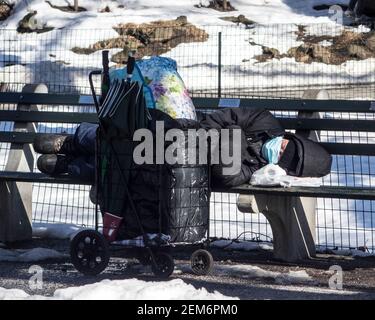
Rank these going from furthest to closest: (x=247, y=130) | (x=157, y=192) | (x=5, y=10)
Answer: (x=5, y=10) → (x=247, y=130) → (x=157, y=192)

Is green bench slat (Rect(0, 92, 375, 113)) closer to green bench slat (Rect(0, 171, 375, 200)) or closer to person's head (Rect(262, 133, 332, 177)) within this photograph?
person's head (Rect(262, 133, 332, 177))

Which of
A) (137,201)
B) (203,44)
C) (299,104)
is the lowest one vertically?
(137,201)

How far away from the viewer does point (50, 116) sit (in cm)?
859

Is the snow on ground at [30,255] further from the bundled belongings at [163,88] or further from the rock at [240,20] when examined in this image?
the rock at [240,20]

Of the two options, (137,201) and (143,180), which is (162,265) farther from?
(143,180)

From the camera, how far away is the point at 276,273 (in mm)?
7242

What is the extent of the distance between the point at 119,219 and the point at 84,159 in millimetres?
846

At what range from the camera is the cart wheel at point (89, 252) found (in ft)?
22.7

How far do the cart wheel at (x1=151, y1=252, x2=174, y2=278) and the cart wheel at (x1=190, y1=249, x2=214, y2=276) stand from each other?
7.0 inches

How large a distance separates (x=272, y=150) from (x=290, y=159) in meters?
0.16

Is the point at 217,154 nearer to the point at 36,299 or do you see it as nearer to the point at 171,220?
the point at 171,220

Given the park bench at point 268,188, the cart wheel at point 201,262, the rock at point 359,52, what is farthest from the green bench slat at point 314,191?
the rock at point 359,52

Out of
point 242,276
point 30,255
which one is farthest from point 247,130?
point 30,255

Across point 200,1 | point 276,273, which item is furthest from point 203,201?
point 200,1
